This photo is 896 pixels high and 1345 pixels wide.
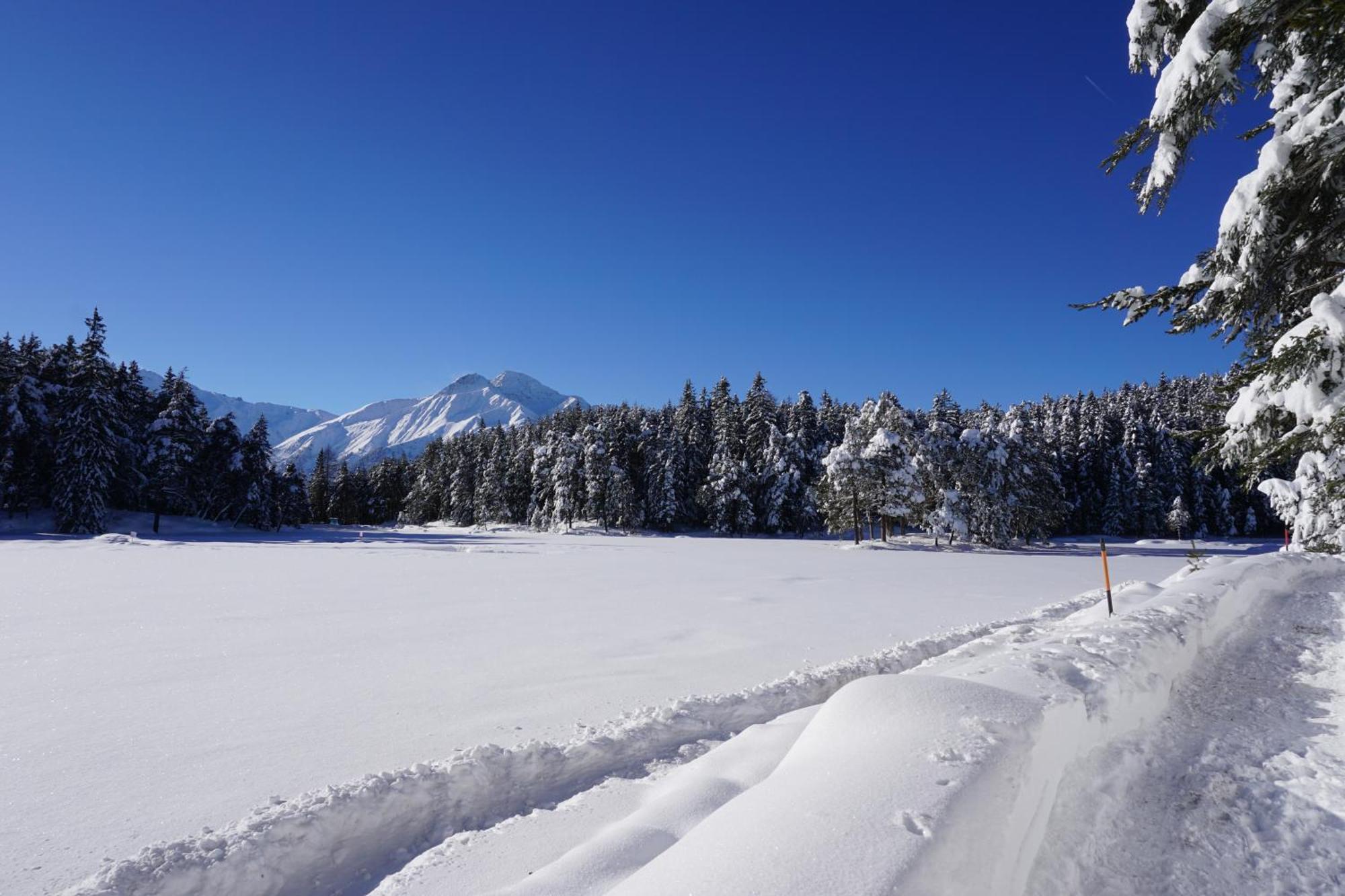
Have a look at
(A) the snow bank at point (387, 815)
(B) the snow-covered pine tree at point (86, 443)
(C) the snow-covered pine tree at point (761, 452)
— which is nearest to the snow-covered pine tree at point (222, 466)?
(B) the snow-covered pine tree at point (86, 443)

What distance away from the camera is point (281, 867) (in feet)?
10.9

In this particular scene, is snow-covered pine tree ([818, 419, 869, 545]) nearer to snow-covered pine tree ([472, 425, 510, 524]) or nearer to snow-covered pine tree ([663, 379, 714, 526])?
snow-covered pine tree ([663, 379, 714, 526])

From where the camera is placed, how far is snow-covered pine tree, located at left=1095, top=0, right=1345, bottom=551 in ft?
15.8

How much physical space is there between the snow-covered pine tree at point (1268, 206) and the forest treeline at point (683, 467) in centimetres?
2284

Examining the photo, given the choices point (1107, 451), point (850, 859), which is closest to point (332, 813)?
point (850, 859)

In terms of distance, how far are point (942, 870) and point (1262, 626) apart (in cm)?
997

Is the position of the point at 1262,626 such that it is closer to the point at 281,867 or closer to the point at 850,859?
the point at 850,859

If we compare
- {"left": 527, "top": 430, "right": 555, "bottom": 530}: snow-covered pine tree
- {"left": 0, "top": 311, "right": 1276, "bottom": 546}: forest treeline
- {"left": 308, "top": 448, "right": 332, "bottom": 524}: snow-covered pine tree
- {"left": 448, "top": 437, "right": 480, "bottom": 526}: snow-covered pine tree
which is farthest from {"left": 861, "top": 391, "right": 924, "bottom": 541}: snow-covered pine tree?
{"left": 308, "top": 448, "right": 332, "bottom": 524}: snow-covered pine tree

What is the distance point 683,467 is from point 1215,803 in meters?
56.6

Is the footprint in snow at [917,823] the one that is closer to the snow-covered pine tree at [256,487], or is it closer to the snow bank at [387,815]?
the snow bank at [387,815]

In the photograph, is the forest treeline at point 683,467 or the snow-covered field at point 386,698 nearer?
the snow-covered field at point 386,698

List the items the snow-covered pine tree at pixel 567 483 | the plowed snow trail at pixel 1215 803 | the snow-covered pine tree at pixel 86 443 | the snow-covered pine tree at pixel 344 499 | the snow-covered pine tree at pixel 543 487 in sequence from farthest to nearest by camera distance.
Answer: the snow-covered pine tree at pixel 344 499
the snow-covered pine tree at pixel 543 487
the snow-covered pine tree at pixel 567 483
the snow-covered pine tree at pixel 86 443
the plowed snow trail at pixel 1215 803

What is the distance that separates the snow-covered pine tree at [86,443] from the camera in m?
36.5

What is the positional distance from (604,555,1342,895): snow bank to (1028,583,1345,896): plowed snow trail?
172 millimetres
